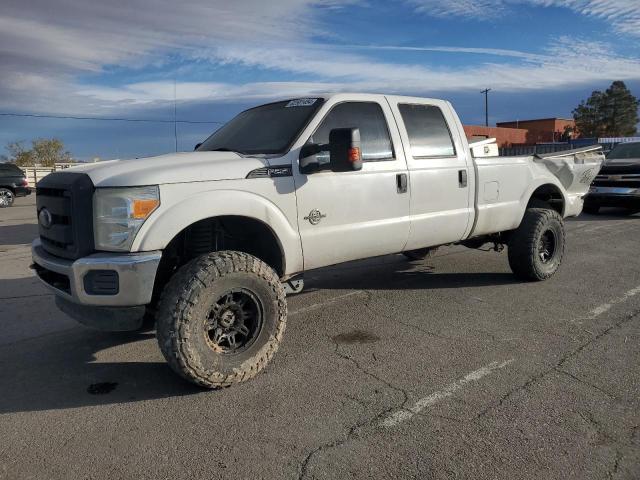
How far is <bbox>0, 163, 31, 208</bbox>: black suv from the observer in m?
20.4

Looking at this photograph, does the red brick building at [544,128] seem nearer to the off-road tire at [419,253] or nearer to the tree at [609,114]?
the tree at [609,114]

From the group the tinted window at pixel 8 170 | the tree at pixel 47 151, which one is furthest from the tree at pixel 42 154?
the tinted window at pixel 8 170

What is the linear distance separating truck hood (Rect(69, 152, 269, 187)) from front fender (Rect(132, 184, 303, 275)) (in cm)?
9

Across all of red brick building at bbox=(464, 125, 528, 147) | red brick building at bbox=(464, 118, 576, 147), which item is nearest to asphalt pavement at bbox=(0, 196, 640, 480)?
red brick building at bbox=(464, 125, 528, 147)

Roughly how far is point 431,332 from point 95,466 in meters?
2.85

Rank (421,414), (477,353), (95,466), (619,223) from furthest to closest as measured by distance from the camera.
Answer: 1. (619,223)
2. (477,353)
3. (421,414)
4. (95,466)

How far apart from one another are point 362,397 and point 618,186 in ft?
38.3

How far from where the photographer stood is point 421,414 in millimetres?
3182

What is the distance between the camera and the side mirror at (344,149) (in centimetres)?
386

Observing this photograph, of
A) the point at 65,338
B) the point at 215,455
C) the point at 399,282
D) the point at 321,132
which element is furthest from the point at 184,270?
the point at 399,282

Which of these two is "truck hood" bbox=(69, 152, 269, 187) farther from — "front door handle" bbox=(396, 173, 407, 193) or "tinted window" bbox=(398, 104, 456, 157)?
"tinted window" bbox=(398, 104, 456, 157)

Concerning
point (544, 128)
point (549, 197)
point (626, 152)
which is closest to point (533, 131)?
point (544, 128)

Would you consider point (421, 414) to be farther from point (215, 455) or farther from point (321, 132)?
point (321, 132)

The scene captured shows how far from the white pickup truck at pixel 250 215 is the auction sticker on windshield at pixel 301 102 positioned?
19 millimetres
